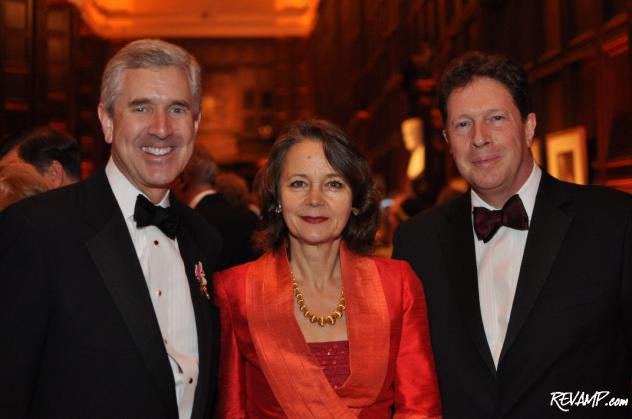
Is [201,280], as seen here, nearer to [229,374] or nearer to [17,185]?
[229,374]

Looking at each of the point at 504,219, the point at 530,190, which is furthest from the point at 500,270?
the point at 530,190

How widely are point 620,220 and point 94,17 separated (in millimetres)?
14274

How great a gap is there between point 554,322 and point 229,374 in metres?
1.08

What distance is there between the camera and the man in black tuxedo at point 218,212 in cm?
491

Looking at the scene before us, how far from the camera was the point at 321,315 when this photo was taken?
245 cm

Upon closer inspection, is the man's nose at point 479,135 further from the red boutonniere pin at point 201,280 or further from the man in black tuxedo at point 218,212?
the man in black tuxedo at point 218,212

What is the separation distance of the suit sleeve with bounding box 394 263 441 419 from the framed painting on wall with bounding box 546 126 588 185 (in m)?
1.90

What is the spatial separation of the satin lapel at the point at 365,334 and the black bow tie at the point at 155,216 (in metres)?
0.63

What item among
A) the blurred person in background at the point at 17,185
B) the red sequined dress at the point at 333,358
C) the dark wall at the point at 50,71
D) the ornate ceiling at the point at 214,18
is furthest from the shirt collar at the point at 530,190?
the ornate ceiling at the point at 214,18

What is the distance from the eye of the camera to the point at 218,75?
72.1 feet

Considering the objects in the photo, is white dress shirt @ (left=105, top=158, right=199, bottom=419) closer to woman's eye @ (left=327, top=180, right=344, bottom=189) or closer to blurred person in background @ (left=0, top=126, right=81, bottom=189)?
woman's eye @ (left=327, top=180, right=344, bottom=189)

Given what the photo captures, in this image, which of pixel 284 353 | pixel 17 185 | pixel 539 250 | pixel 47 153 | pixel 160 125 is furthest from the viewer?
pixel 47 153

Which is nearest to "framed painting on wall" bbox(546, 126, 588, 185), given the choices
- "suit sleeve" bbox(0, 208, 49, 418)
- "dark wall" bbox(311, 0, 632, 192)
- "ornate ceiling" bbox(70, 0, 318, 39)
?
"dark wall" bbox(311, 0, 632, 192)

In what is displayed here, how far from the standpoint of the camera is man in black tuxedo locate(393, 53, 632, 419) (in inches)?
91.2
